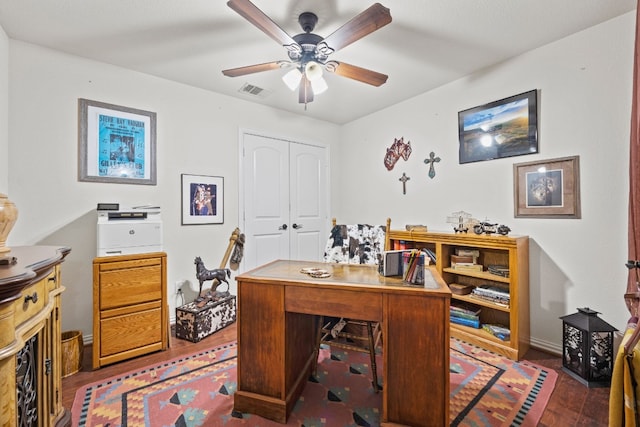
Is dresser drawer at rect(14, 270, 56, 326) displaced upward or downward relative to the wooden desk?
upward

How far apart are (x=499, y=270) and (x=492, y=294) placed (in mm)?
223

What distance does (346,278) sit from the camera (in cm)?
167

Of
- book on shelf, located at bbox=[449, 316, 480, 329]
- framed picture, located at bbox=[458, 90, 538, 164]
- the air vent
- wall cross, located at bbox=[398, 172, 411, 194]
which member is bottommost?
book on shelf, located at bbox=[449, 316, 480, 329]

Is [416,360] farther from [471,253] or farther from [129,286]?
[129,286]

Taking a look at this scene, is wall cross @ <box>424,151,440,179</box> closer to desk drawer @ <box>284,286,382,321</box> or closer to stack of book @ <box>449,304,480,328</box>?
→ stack of book @ <box>449,304,480,328</box>

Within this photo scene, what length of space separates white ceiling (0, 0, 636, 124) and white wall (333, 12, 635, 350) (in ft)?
0.59

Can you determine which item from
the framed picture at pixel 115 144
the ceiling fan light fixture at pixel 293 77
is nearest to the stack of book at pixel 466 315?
the ceiling fan light fixture at pixel 293 77

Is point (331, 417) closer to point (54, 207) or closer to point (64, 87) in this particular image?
point (54, 207)

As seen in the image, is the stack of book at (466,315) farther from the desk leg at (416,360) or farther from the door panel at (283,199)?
the door panel at (283,199)

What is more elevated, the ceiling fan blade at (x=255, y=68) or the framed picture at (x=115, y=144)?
the ceiling fan blade at (x=255, y=68)

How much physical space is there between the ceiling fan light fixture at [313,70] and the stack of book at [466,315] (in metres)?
2.50

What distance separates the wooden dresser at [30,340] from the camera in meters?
0.88

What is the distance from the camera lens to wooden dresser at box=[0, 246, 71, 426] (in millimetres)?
879

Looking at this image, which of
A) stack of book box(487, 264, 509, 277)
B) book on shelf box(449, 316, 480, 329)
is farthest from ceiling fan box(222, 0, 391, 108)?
book on shelf box(449, 316, 480, 329)
